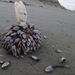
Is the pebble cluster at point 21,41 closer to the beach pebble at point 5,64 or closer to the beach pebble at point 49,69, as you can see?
the beach pebble at point 5,64

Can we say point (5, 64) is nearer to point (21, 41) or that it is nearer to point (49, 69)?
point (21, 41)

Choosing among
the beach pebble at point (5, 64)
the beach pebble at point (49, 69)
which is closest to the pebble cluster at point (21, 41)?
the beach pebble at point (5, 64)

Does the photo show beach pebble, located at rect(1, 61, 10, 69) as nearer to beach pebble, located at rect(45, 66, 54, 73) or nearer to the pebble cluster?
the pebble cluster

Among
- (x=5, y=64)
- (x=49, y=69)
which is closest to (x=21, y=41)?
(x=5, y=64)

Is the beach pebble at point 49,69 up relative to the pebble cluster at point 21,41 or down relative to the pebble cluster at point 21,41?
down

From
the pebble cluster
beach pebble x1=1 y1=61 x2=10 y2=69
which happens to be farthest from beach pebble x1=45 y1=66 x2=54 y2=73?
beach pebble x1=1 y1=61 x2=10 y2=69

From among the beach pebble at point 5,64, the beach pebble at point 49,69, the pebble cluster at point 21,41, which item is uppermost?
the pebble cluster at point 21,41

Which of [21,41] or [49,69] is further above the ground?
[21,41]

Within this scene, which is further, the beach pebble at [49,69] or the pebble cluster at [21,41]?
the pebble cluster at [21,41]

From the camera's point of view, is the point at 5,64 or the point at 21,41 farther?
the point at 21,41
